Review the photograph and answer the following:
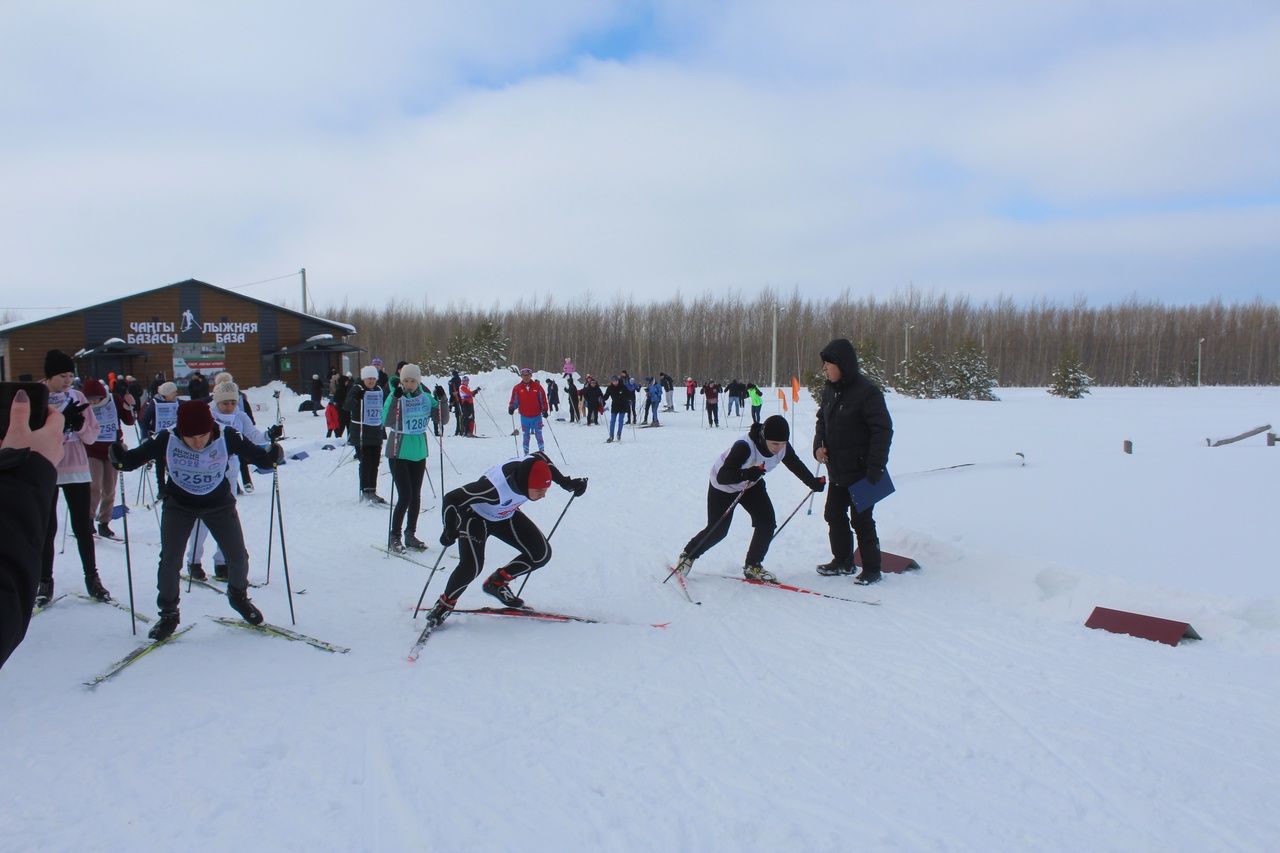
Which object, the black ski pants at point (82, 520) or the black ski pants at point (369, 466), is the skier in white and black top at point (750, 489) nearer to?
the black ski pants at point (82, 520)

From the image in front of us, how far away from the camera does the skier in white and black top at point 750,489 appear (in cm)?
629

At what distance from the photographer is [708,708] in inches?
155

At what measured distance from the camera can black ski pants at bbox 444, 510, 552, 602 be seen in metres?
5.25

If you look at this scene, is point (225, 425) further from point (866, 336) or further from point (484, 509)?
point (866, 336)

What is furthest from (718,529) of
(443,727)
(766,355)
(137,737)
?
(766,355)

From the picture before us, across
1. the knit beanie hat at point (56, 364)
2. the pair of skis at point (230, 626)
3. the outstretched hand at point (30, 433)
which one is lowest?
the pair of skis at point (230, 626)

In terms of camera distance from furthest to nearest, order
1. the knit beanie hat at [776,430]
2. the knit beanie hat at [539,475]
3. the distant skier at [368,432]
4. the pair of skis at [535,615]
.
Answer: the distant skier at [368,432], the knit beanie hat at [776,430], the pair of skis at [535,615], the knit beanie hat at [539,475]

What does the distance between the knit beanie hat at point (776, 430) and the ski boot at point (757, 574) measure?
42.8 inches

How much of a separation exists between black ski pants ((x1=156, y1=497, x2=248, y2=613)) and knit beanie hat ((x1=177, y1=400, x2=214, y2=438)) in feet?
1.65

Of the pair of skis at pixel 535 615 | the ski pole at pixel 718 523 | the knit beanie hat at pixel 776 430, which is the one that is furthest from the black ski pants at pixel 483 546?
the knit beanie hat at pixel 776 430

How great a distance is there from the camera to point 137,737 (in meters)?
3.52

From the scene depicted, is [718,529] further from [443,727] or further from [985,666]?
[443,727]

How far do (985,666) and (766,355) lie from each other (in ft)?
203

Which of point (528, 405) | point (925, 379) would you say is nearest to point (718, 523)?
point (528, 405)
